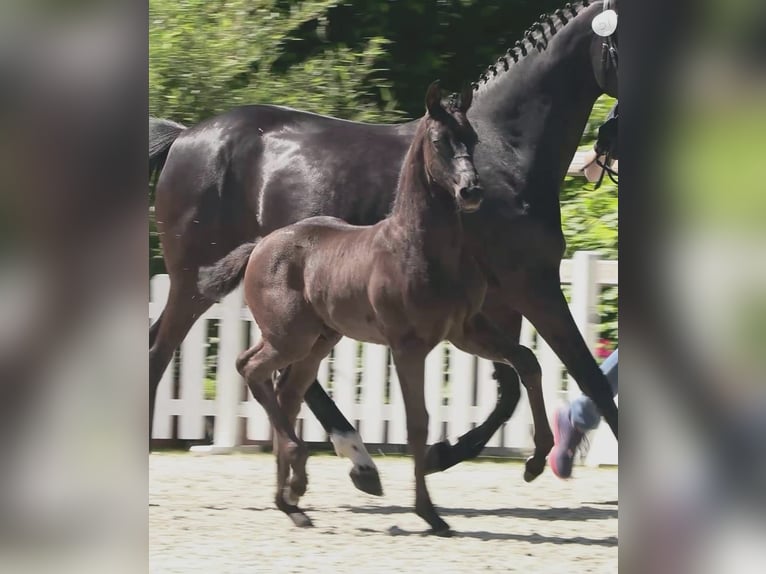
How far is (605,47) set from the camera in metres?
4.33

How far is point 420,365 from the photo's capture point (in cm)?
425

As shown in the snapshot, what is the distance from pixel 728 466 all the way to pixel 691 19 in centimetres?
74

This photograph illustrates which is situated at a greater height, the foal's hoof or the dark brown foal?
the dark brown foal

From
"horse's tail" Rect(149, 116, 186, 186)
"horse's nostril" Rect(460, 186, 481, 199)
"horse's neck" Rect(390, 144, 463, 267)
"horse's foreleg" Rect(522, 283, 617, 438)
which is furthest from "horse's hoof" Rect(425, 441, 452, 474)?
"horse's tail" Rect(149, 116, 186, 186)

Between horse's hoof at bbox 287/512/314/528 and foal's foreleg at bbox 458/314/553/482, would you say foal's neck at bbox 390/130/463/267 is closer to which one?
foal's foreleg at bbox 458/314/553/482

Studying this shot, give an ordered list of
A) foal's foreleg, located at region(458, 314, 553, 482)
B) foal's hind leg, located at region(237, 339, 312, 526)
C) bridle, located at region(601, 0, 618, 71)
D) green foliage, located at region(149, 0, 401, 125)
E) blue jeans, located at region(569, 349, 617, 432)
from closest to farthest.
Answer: bridle, located at region(601, 0, 618, 71)
foal's foreleg, located at region(458, 314, 553, 482)
foal's hind leg, located at region(237, 339, 312, 526)
blue jeans, located at region(569, 349, 617, 432)
green foliage, located at region(149, 0, 401, 125)

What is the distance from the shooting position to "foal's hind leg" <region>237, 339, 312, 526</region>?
14.8ft

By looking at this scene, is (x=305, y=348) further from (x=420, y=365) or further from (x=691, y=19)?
(x=691, y=19)

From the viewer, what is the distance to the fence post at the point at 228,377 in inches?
247

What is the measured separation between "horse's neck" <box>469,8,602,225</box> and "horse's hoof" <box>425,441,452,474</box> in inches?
43.0

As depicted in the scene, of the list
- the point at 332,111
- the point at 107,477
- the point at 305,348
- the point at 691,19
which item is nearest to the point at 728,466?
the point at 691,19

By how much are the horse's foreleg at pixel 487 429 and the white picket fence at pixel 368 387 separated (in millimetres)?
1164

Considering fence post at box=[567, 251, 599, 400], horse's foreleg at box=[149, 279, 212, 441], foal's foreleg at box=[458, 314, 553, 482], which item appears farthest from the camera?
fence post at box=[567, 251, 599, 400]

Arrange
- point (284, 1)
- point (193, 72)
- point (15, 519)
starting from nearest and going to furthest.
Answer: point (15, 519) → point (193, 72) → point (284, 1)
